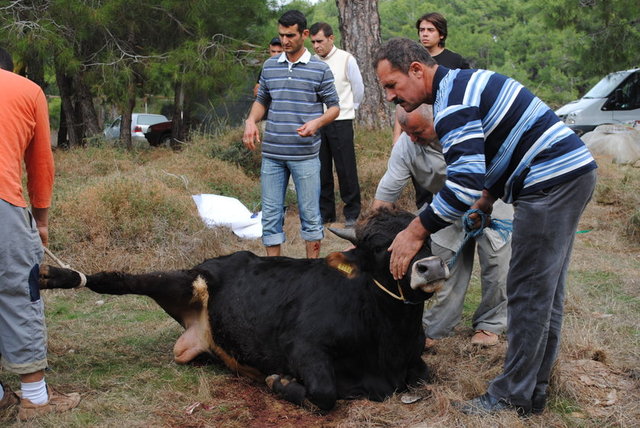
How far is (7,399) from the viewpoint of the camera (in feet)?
13.0

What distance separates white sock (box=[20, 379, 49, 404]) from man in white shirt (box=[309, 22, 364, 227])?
5.43 meters

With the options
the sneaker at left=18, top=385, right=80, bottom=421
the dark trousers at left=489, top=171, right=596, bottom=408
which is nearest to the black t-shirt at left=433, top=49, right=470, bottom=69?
the dark trousers at left=489, top=171, right=596, bottom=408

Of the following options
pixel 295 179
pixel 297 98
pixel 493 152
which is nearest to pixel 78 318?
pixel 295 179

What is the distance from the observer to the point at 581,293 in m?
6.18

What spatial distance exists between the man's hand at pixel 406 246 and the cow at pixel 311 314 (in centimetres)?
7

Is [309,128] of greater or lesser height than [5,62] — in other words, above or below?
below

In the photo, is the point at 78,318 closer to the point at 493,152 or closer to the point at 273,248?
the point at 273,248

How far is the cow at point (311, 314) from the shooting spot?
4129 millimetres

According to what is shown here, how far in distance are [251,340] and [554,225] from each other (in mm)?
2090

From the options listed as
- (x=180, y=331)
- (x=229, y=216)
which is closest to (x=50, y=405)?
(x=180, y=331)

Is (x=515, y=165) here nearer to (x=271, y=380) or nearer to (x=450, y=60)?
(x=271, y=380)

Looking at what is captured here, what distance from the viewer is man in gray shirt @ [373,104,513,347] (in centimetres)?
500

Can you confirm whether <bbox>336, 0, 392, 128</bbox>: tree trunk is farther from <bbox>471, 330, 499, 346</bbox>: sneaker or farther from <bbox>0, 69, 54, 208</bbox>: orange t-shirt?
<bbox>0, 69, 54, 208</bbox>: orange t-shirt

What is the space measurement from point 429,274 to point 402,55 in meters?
1.09
